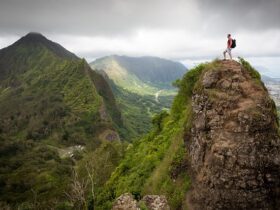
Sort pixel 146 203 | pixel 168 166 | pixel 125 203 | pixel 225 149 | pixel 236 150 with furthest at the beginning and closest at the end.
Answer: pixel 168 166 < pixel 125 203 < pixel 146 203 < pixel 225 149 < pixel 236 150

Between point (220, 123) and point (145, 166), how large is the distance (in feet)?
49.8

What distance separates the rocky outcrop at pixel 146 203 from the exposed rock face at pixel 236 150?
8.39ft

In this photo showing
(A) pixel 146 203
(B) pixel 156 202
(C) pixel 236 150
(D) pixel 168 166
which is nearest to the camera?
(C) pixel 236 150

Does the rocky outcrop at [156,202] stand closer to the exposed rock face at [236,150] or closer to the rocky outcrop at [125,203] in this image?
the rocky outcrop at [125,203]

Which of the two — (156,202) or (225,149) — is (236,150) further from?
(156,202)

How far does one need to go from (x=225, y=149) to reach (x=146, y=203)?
8.81 m

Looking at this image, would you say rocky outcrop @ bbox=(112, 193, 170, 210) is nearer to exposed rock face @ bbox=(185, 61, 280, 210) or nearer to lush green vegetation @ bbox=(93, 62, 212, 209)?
lush green vegetation @ bbox=(93, 62, 212, 209)

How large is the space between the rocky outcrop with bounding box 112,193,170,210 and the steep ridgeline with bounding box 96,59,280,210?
75 centimetres

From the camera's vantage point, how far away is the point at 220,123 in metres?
28.7

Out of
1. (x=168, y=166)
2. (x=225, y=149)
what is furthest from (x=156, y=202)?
(x=225, y=149)

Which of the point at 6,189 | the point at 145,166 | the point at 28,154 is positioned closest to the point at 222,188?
the point at 145,166

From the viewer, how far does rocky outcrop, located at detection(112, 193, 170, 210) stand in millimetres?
30297

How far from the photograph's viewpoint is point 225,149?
27078mm

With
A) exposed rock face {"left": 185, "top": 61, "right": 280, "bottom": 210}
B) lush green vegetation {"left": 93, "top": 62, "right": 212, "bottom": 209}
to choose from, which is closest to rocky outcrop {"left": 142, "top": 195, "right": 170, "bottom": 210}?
lush green vegetation {"left": 93, "top": 62, "right": 212, "bottom": 209}
